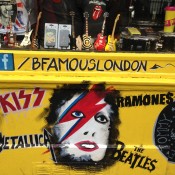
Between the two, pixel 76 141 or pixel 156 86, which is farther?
pixel 76 141

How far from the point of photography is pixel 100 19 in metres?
2.05

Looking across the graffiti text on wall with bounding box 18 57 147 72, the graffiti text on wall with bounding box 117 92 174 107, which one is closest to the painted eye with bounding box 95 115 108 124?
the graffiti text on wall with bounding box 117 92 174 107

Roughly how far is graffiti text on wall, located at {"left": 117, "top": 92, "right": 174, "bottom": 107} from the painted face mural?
56 mm

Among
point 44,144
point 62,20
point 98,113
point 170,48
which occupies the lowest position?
point 44,144

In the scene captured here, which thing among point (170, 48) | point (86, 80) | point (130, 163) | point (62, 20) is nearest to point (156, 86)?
point (170, 48)

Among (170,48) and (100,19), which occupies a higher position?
(100,19)

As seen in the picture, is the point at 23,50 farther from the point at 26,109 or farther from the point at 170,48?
the point at 170,48

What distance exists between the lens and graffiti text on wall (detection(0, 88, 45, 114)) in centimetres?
191

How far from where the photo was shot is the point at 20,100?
6.33 ft

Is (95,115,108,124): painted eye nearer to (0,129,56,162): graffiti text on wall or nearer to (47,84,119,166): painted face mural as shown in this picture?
(47,84,119,166): painted face mural

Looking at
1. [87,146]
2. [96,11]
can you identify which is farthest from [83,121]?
[96,11]

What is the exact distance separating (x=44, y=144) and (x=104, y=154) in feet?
1.25

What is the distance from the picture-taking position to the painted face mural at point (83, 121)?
1.93 metres

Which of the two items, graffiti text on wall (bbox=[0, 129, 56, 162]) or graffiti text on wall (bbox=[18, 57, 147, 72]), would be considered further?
graffiti text on wall (bbox=[0, 129, 56, 162])
